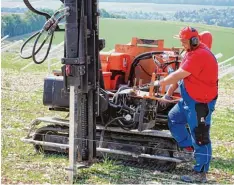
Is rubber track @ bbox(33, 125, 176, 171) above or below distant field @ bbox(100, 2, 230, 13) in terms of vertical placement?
below

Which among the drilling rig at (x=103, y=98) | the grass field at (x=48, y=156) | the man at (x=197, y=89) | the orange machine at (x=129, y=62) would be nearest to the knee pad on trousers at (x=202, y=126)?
the man at (x=197, y=89)

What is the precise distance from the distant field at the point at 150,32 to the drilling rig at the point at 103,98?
21.8 feet

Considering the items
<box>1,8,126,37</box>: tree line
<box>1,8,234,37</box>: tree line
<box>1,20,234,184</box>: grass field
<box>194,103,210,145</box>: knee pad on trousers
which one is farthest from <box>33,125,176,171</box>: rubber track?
<box>1,8,126,37</box>: tree line

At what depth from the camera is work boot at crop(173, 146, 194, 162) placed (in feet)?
20.6

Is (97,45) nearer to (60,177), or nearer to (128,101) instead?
(128,101)

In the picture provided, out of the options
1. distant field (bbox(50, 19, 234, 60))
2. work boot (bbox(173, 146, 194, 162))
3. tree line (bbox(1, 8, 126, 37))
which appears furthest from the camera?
tree line (bbox(1, 8, 126, 37))

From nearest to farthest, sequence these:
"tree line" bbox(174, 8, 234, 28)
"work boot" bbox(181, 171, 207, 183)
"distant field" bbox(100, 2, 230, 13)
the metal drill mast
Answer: the metal drill mast, "work boot" bbox(181, 171, 207, 183), "tree line" bbox(174, 8, 234, 28), "distant field" bbox(100, 2, 230, 13)

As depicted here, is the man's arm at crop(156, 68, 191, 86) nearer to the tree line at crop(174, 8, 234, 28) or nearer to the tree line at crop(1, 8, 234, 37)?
the tree line at crop(1, 8, 234, 37)

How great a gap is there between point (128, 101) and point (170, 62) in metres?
0.77

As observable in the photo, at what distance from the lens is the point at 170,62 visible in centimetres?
661

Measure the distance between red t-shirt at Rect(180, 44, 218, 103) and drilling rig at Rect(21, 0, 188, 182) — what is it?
1.27 ft

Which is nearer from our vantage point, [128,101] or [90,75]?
[90,75]

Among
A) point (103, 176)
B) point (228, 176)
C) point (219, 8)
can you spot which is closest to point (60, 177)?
point (103, 176)

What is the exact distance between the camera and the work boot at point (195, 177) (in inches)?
231
